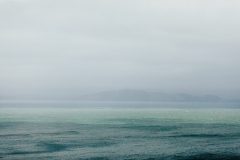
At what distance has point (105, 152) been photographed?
2322 cm

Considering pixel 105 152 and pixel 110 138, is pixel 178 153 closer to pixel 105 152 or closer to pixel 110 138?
pixel 105 152

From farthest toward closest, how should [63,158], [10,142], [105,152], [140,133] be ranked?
[140,133]
[10,142]
[105,152]
[63,158]

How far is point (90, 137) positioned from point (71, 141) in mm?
3239

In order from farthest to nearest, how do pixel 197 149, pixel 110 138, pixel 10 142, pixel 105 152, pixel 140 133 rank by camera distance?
pixel 140 133, pixel 110 138, pixel 10 142, pixel 197 149, pixel 105 152

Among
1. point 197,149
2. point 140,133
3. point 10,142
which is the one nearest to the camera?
point 197,149

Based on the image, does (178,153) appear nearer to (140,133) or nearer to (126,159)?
(126,159)

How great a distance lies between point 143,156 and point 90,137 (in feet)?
33.6

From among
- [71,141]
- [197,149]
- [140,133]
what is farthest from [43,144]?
[197,149]

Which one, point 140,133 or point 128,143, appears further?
point 140,133

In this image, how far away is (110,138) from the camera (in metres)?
30.1

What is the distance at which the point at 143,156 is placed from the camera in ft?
72.6

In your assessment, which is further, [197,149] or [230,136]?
[230,136]

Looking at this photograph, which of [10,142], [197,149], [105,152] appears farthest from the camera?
[10,142]

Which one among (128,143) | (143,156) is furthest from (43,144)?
(143,156)
